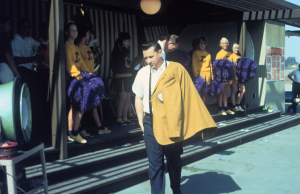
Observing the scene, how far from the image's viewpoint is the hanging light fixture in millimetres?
8820

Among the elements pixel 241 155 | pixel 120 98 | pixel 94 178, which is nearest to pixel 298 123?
pixel 241 155

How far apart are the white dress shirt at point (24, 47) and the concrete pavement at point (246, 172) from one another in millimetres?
2608

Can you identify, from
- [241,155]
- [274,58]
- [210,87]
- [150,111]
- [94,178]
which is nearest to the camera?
[150,111]

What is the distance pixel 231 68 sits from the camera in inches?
305

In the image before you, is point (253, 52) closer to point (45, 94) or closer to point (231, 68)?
point (231, 68)

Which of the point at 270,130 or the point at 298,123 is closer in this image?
the point at 270,130

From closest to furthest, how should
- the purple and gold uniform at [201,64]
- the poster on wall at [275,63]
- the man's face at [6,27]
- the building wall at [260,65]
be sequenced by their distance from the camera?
the man's face at [6,27]
the purple and gold uniform at [201,64]
the building wall at [260,65]
the poster on wall at [275,63]

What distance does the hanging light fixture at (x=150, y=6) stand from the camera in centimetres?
882

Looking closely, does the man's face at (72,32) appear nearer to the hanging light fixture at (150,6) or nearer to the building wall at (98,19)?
the building wall at (98,19)

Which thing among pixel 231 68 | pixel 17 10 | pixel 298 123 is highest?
pixel 17 10

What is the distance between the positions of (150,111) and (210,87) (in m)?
4.09

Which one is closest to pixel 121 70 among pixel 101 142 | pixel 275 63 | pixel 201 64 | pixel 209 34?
pixel 101 142

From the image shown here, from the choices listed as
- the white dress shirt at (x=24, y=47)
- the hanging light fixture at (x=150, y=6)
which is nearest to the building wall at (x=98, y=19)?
the hanging light fixture at (x=150, y=6)

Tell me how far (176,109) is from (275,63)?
9.29 meters
